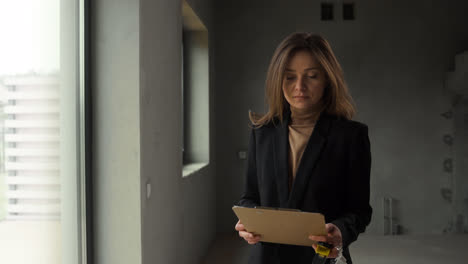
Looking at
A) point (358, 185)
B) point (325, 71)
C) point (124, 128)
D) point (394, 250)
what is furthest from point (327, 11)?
point (358, 185)

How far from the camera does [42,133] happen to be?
1.70m

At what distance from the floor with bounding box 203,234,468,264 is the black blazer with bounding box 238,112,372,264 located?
9.36 feet

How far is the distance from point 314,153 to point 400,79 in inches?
174

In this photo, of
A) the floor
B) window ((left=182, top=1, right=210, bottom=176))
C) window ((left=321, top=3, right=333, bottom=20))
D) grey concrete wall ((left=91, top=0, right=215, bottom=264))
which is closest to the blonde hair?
grey concrete wall ((left=91, top=0, right=215, bottom=264))

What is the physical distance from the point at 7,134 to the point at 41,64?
1.15ft

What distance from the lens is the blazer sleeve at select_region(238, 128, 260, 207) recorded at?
147 centimetres

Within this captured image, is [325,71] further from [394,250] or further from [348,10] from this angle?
[348,10]

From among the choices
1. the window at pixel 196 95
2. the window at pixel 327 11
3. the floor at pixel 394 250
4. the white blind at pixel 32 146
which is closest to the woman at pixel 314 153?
the white blind at pixel 32 146

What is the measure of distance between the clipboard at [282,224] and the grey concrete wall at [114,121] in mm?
943

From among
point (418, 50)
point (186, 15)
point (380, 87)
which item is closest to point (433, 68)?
point (418, 50)

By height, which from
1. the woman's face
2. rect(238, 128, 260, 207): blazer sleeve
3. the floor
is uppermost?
the woman's face

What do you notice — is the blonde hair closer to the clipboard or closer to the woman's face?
the woman's face

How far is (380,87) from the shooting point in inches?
207

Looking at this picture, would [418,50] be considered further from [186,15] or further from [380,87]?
[186,15]
